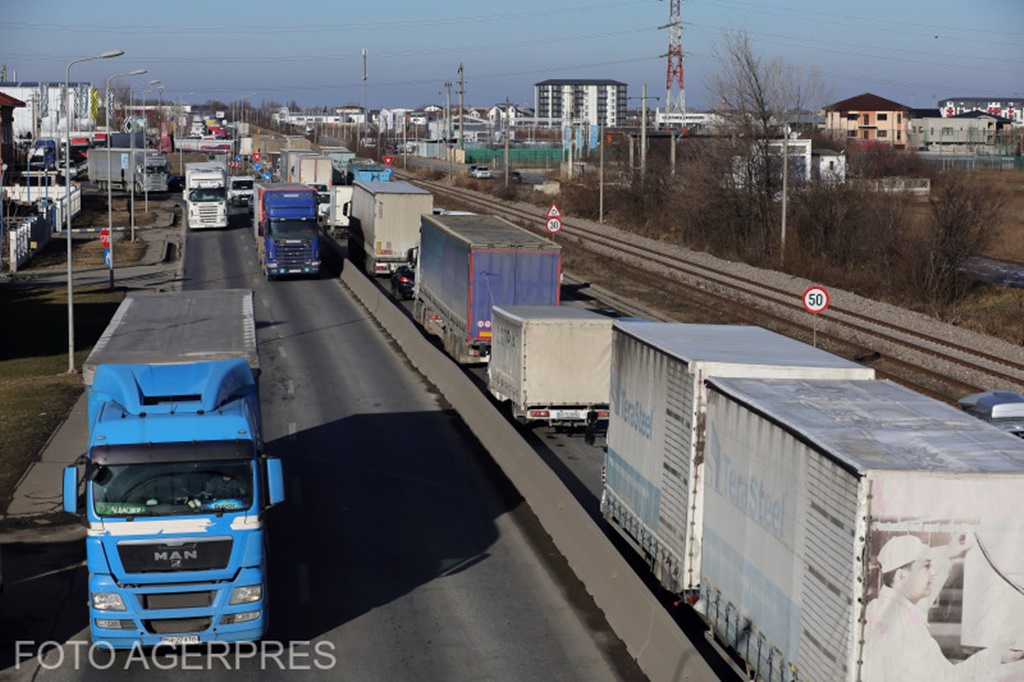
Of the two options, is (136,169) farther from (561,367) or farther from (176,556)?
(176,556)

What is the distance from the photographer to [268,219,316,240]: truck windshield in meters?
47.7

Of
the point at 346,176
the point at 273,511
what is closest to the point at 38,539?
the point at 273,511

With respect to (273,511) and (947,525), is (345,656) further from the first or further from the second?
(947,525)

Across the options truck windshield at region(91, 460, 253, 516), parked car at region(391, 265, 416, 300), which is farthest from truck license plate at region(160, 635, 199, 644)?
parked car at region(391, 265, 416, 300)

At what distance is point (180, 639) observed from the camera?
12.8 m

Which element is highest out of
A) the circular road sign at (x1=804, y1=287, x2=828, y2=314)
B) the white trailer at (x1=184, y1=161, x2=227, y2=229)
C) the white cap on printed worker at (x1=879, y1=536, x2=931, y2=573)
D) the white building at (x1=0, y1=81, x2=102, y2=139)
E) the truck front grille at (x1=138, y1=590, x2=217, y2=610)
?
the white building at (x1=0, y1=81, x2=102, y2=139)

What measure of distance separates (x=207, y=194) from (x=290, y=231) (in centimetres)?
1961

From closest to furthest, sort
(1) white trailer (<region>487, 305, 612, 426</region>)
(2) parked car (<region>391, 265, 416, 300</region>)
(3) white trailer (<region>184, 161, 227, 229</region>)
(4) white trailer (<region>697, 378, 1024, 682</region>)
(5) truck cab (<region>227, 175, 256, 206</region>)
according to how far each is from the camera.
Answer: (4) white trailer (<region>697, 378, 1024, 682</region>)
(1) white trailer (<region>487, 305, 612, 426</region>)
(2) parked car (<region>391, 265, 416, 300</region>)
(3) white trailer (<region>184, 161, 227, 229</region>)
(5) truck cab (<region>227, 175, 256, 206</region>)

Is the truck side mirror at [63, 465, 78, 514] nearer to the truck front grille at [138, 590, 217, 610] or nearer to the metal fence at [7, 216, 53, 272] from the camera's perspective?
the truck front grille at [138, 590, 217, 610]

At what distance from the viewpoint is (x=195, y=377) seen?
1420 centimetres

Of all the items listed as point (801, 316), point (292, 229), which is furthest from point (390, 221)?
point (801, 316)

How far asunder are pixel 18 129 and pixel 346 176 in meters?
86.8

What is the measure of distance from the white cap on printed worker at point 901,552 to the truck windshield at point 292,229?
40.6 meters

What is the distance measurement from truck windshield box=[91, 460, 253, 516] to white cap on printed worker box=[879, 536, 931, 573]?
21.8ft
